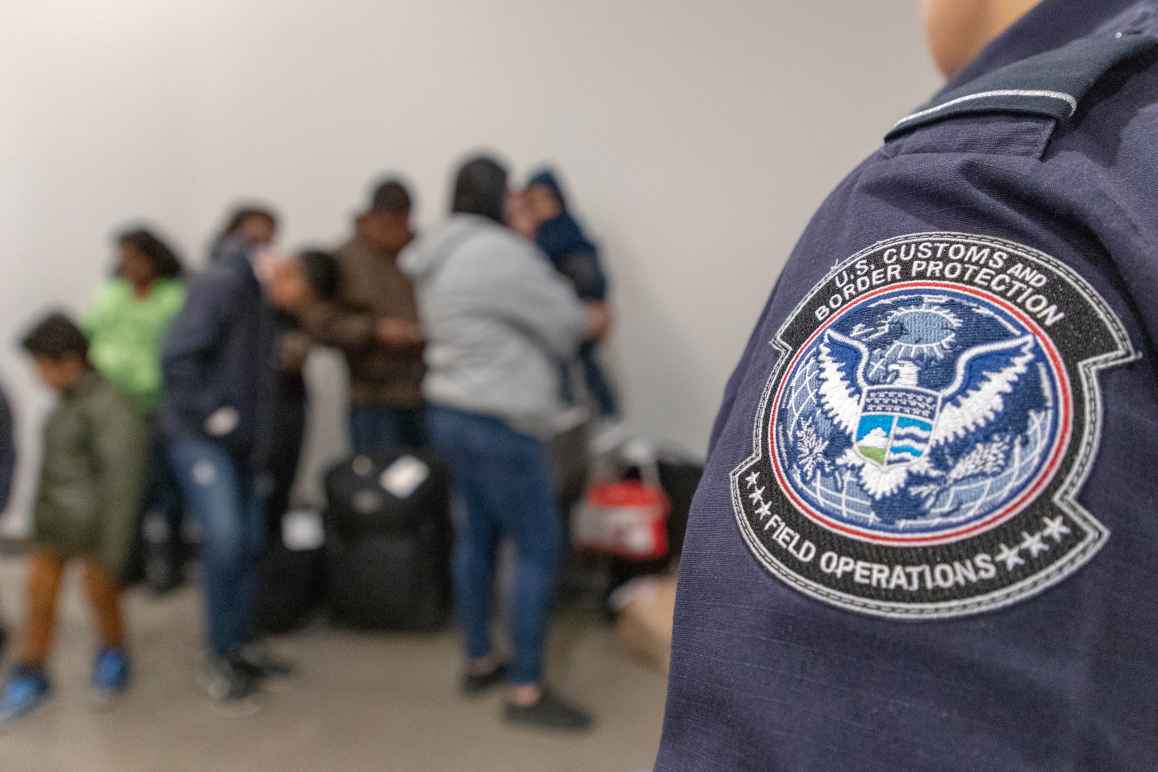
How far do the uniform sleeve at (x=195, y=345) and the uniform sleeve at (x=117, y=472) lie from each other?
157 millimetres

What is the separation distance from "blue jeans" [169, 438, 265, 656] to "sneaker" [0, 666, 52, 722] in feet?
1.46

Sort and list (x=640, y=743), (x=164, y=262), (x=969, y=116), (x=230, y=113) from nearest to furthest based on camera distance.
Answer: (x=969, y=116) → (x=640, y=743) → (x=164, y=262) → (x=230, y=113)

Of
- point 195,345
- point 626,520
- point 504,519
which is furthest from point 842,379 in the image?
point 626,520

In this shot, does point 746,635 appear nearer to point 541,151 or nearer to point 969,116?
point 969,116

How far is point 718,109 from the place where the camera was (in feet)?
10.8

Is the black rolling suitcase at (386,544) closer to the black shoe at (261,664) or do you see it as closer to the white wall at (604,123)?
the black shoe at (261,664)

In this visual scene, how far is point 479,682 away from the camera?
2.44 metres

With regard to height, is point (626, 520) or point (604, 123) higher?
point (604, 123)

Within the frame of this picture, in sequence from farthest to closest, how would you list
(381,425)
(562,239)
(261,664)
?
1. (562,239)
2. (381,425)
3. (261,664)

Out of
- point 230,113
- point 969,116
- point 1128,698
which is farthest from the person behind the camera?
point 230,113

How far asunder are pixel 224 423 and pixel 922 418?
2.40 meters

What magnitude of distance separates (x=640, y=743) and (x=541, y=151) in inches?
98.7

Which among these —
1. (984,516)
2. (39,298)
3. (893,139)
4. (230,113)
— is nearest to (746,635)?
(984,516)

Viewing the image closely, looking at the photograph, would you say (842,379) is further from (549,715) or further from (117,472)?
(117,472)
